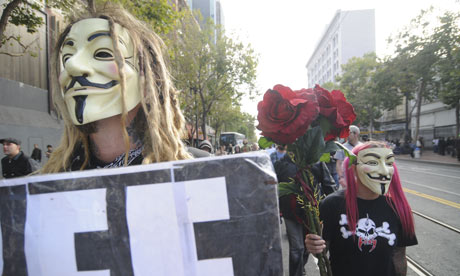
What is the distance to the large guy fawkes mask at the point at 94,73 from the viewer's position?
3.65ft

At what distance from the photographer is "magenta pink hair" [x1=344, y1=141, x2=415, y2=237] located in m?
1.91

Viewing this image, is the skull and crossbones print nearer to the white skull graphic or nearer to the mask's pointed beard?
the white skull graphic

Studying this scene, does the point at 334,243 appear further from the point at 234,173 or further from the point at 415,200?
the point at 415,200

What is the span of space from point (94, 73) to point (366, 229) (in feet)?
6.33

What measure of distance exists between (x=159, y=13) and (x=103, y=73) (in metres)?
6.28

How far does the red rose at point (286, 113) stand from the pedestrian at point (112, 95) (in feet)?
1.37

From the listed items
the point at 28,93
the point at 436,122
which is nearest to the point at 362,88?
the point at 436,122

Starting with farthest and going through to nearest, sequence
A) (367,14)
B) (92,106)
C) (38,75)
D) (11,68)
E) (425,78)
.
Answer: (367,14), (425,78), (38,75), (11,68), (92,106)

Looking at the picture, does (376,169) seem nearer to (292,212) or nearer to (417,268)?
(292,212)

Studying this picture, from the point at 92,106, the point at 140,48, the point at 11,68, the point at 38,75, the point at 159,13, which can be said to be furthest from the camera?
the point at 38,75

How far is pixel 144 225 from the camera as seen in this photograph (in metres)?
0.88

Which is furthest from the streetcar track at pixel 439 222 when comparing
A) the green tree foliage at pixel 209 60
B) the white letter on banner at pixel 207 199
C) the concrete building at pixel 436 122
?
the concrete building at pixel 436 122

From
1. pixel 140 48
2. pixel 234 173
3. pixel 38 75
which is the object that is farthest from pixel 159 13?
pixel 38 75

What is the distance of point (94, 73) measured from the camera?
1129 mm
